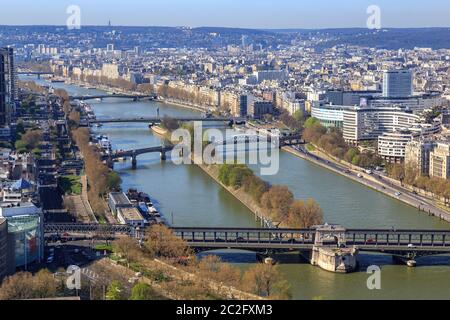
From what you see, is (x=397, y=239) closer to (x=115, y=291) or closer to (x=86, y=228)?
(x=86, y=228)

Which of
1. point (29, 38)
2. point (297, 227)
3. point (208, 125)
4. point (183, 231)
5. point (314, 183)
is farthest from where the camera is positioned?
point (29, 38)

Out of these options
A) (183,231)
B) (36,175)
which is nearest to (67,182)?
(36,175)

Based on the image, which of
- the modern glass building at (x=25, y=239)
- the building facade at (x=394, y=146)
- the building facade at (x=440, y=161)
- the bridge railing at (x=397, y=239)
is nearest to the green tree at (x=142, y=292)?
the modern glass building at (x=25, y=239)

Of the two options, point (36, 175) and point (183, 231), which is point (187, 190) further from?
point (183, 231)

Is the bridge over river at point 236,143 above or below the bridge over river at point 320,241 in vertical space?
below

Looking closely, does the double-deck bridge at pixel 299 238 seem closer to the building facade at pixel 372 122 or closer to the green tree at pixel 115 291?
the green tree at pixel 115 291
